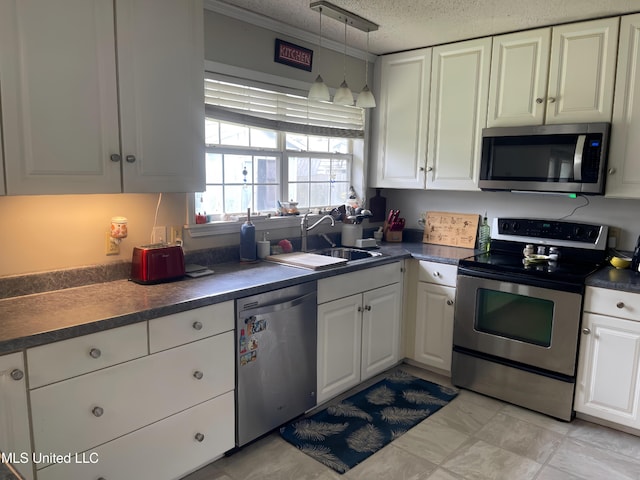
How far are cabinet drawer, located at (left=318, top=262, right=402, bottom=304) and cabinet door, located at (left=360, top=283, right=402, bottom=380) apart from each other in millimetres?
51

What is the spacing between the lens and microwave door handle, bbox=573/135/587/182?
273cm

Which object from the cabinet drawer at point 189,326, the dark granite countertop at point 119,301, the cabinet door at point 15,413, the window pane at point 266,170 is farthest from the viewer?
the window pane at point 266,170

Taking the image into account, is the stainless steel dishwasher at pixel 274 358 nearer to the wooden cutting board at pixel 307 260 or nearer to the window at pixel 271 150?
the wooden cutting board at pixel 307 260

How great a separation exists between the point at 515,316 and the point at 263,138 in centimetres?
194

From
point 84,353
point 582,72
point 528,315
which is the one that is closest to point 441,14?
point 582,72

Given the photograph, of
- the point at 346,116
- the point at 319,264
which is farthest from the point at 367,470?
the point at 346,116

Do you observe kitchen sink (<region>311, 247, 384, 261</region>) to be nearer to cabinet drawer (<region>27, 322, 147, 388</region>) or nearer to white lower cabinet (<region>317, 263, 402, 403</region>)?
white lower cabinet (<region>317, 263, 402, 403</region>)

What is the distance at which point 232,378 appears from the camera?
2.21 metres

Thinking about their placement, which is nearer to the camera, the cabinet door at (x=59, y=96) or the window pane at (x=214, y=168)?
the cabinet door at (x=59, y=96)

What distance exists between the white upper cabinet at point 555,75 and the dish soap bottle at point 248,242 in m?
1.76

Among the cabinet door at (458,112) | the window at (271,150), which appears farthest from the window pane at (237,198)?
the cabinet door at (458,112)

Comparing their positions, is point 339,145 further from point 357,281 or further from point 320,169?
point 357,281

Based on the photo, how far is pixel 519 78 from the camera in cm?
302

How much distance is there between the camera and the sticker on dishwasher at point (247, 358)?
2.23 meters
